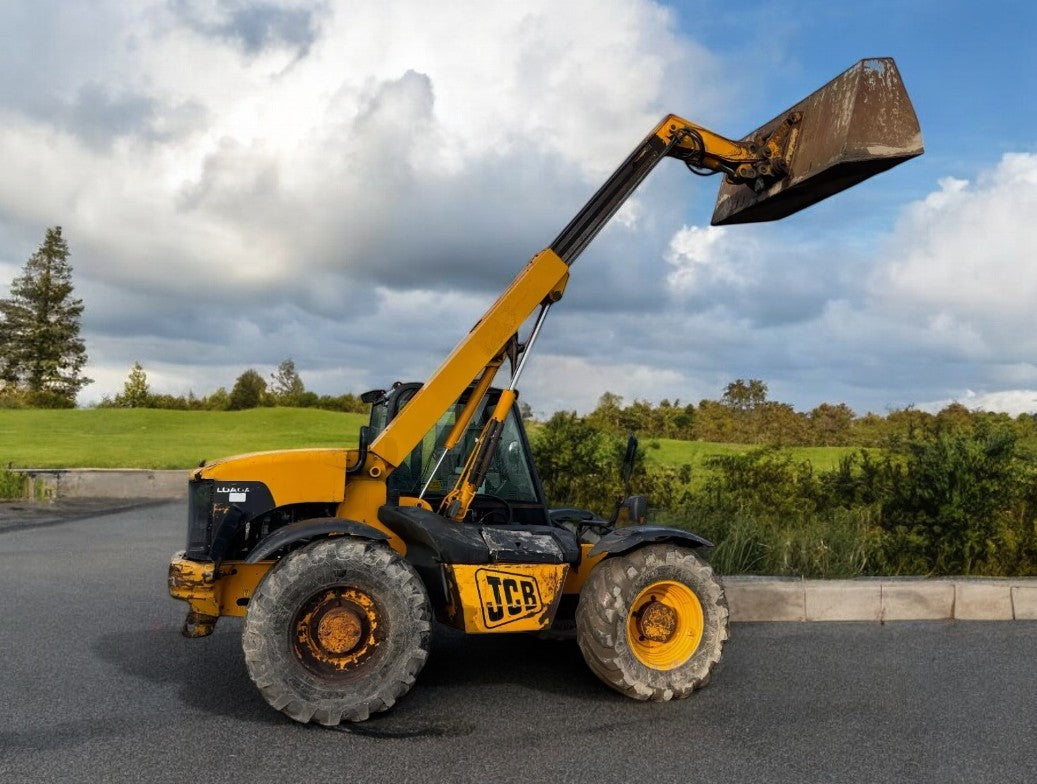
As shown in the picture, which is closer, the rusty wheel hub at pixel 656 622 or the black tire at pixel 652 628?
the black tire at pixel 652 628

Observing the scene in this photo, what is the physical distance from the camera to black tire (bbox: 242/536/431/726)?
17.4ft

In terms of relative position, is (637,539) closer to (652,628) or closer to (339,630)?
(652,628)

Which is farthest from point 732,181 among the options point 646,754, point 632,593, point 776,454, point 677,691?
point 776,454

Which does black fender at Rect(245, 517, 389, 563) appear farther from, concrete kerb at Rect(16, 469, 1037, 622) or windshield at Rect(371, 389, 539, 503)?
concrete kerb at Rect(16, 469, 1037, 622)

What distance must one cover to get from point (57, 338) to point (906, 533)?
212 ft

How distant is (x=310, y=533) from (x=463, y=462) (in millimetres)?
1476

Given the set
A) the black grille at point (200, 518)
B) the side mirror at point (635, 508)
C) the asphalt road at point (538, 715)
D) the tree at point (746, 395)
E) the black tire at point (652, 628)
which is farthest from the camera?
the tree at point (746, 395)

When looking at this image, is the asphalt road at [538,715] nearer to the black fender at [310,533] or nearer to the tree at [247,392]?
the black fender at [310,533]

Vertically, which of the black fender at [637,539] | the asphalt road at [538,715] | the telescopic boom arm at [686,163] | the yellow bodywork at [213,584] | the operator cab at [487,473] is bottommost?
the asphalt road at [538,715]

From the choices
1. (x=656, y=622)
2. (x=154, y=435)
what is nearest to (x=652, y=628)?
(x=656, y=622)

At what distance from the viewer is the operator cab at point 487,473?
675 cm

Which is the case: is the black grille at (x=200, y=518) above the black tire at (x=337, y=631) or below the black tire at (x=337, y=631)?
above

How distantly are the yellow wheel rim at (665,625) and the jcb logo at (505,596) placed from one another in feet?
2.39

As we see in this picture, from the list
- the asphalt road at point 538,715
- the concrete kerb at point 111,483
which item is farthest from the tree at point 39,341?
the asphalt road at point 538,715
